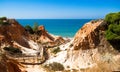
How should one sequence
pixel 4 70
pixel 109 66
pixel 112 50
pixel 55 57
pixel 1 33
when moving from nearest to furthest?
1. pixel 4 70
2. pixel 109 66
3. pixel 112 50
4. pixel 55 57
5. pixel 1 33

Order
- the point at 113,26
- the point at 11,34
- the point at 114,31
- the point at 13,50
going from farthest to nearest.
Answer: the point at 11,34, the point at 13,50, the point at 113,26, the point at 114,31

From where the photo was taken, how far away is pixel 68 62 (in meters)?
40.9

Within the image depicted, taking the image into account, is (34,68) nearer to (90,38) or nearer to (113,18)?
(90,38)

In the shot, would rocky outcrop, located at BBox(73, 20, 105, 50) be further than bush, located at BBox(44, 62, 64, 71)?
Yes

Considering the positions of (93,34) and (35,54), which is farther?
(35,54)

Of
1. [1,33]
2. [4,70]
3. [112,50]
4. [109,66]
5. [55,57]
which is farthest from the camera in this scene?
[1,33]

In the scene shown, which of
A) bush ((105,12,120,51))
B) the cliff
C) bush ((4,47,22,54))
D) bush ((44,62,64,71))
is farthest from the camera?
bush ((4,47,22,54))

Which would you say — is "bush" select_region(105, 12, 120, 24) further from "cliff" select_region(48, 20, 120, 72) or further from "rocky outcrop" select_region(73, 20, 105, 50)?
"rocky outcrop" select_region(73, 20, 105, 50)

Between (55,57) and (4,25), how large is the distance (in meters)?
14.6

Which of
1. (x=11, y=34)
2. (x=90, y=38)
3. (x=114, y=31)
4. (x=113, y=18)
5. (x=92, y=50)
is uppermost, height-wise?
(x=113, y=18)

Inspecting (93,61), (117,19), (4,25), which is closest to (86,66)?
(93,61)

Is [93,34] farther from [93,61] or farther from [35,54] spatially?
[35,54]

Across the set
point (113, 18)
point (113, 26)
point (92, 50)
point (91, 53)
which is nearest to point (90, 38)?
point (92, 50)

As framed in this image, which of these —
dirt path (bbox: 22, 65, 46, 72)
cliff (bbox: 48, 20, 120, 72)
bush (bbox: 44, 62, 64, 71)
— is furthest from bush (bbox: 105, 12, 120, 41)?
dirt path (bbox: 22, 65, 46, 72)
